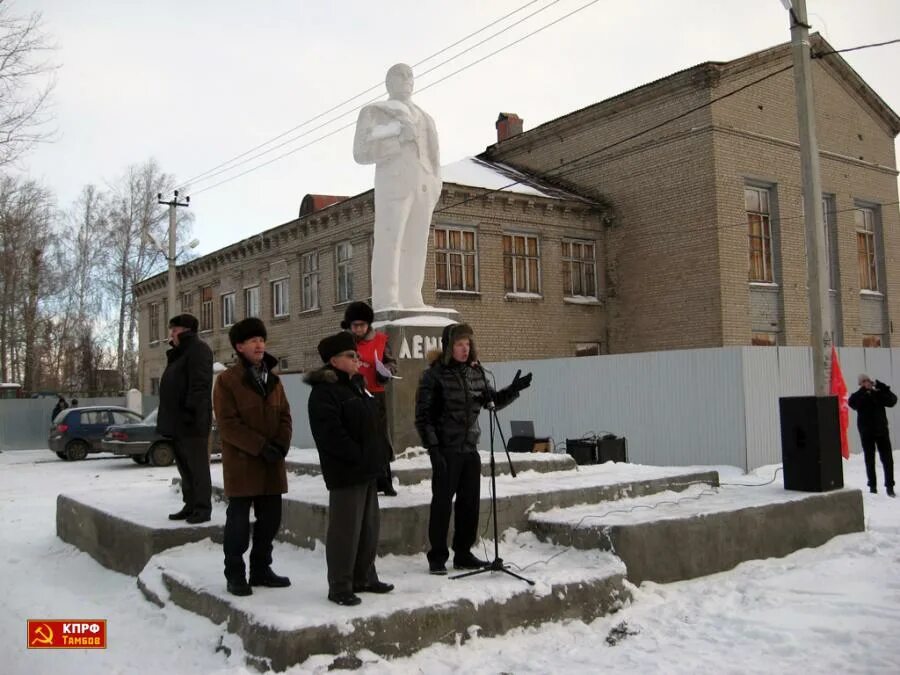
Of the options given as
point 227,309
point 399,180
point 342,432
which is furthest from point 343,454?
point 227,309

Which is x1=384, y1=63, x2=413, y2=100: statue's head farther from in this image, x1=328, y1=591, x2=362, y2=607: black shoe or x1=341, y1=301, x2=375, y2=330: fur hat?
x1=328, y1=591, x2=362, y2=607: black shoe

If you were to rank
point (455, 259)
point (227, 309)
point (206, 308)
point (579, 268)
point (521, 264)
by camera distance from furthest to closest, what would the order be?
point (206, 308)
point (227, 309)
point (579, 268)
point (521, 264)
point (455, 259)

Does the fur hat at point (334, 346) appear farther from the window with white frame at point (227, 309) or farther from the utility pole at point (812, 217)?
the window with white frame at point (227, 309)

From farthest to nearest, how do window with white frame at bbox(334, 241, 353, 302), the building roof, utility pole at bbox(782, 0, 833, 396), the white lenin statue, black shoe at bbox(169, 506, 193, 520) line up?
window with white frame at bbox(334, 241, 353, 302), the building roof, utility pole at bbox(782, 0, 833, 396), the white lenin statue, black shoe at bbox(169, 506, 193, 520)

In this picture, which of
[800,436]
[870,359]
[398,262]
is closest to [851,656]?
[800,436]

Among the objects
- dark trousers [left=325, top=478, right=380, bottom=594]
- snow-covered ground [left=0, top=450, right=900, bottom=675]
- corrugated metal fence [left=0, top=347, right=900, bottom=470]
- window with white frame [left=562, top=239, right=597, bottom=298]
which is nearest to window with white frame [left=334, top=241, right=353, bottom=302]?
window with white frame [left=562, top=239, right=597, bottom=298]

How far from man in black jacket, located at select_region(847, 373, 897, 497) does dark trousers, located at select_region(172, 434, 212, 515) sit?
8.76 m

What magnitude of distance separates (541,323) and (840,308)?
9.23 metres

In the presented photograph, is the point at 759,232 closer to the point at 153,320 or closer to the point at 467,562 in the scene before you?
the point at 467,562

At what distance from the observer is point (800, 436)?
872 cm

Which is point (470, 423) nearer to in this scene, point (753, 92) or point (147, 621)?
point (147, 621)

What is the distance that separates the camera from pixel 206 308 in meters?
32.8

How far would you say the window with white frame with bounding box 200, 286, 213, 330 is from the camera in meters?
32.4

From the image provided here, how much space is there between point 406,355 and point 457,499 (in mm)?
3133
